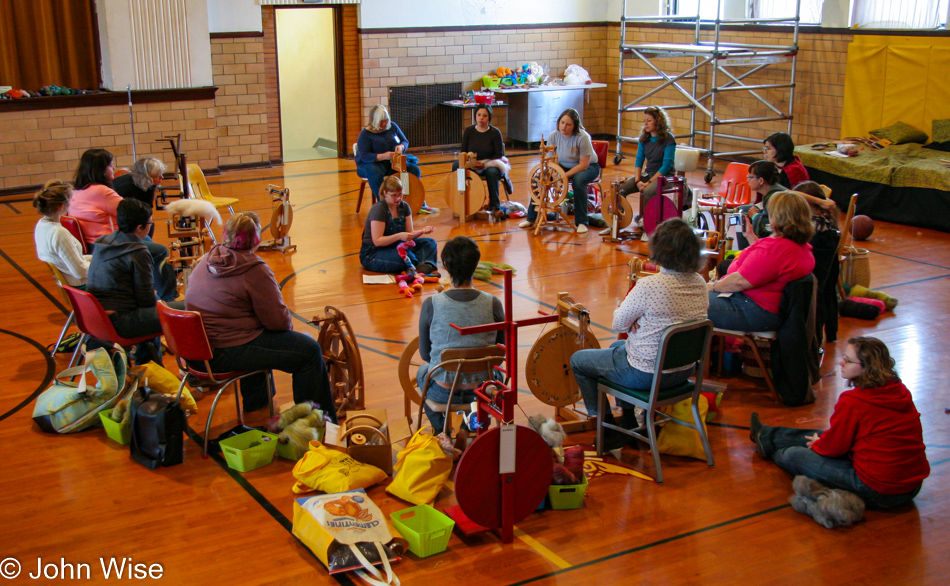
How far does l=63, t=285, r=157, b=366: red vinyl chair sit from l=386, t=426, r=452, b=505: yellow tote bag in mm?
1924

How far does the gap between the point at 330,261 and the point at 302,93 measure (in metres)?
7.27

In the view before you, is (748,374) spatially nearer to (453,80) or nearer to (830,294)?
(830,294)

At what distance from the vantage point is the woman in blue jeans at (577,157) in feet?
29.7

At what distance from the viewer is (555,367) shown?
4633mm

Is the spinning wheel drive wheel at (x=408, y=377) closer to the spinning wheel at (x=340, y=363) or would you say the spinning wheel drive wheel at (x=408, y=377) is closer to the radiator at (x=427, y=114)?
the spinning wheel at (x=340, y=363)

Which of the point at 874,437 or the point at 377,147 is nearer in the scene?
the point at 874,437

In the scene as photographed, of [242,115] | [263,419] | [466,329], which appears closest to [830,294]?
[466,329]

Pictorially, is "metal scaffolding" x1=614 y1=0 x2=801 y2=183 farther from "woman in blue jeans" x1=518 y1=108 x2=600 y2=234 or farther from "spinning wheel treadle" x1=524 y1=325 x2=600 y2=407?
"spinning wheel treadle" x1=524 y1=325 x2=600 y2=407

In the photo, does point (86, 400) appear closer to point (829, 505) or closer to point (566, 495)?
point (566, 495)

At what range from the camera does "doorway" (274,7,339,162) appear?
14086 millimetres

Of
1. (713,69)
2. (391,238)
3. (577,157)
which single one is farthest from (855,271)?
(713,69)

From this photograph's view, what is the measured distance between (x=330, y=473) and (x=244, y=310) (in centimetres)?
101

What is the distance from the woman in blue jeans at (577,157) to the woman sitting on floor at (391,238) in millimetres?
2110

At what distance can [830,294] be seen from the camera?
5.78m
